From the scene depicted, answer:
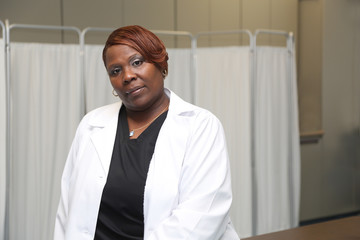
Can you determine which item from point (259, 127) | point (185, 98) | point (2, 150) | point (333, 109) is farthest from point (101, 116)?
point (333, 109)

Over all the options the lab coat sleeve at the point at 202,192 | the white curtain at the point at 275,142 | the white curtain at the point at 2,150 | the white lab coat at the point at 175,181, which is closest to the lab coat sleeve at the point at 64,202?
the white lab coat at the point at 175,181

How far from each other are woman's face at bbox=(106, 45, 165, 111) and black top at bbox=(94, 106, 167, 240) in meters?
0.11

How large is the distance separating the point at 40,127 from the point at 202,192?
1.75 metres

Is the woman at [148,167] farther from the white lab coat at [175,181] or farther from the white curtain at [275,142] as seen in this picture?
Answer: the white curtain at [275,142]

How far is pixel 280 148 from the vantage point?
357 centimetres

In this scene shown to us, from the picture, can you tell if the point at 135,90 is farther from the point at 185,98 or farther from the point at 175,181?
the point at 185,98

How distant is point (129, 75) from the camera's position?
1.47 meters

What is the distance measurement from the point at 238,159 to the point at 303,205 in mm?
1844

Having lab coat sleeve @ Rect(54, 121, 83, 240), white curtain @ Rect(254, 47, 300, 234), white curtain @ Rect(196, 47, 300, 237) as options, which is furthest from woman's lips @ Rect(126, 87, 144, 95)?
white curtain @ Rect(254, 47, 300, 234)

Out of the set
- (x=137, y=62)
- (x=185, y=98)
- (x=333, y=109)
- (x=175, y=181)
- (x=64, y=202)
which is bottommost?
(x=64, y=202)

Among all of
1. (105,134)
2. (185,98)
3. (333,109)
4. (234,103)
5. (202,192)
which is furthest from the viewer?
(333,109)

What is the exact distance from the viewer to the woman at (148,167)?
1400mm

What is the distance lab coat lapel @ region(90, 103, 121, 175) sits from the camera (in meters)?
1.55

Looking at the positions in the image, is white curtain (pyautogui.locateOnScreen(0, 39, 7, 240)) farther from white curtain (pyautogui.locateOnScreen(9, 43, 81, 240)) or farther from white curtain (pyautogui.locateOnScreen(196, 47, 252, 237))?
white curtain (pyautogui.locateOnScreen(196, 47, 252, 237))
